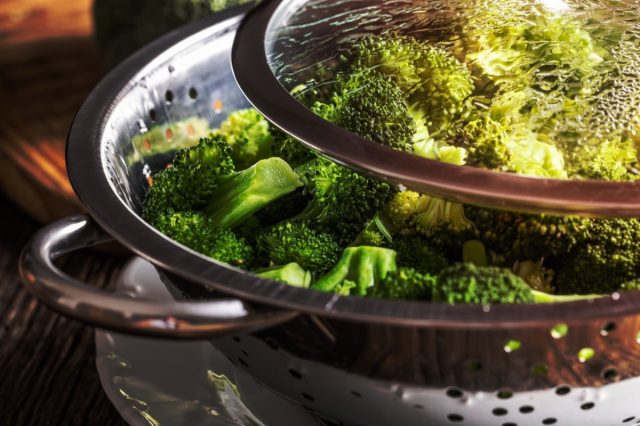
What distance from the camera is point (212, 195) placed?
1.49 metres

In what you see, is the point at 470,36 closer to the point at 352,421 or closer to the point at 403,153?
the point at 403,153

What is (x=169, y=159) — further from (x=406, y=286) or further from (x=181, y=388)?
(x=406, y=286)

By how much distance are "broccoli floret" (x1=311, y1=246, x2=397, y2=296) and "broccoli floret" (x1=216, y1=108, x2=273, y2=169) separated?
0.44 m

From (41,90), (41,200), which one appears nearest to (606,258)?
(41,200)

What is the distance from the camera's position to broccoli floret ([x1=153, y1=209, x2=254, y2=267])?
1.33m

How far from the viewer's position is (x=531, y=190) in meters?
1.06

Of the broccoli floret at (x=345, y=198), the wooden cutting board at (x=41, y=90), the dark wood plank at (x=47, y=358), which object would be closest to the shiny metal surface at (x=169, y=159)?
the broccoli floret at (x=345, y=198)

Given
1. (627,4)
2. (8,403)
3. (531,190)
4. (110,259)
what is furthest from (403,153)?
(110,259)

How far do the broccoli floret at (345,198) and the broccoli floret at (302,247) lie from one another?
0.10 feet

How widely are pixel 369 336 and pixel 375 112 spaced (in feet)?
1.26

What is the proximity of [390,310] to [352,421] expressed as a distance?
33 cm

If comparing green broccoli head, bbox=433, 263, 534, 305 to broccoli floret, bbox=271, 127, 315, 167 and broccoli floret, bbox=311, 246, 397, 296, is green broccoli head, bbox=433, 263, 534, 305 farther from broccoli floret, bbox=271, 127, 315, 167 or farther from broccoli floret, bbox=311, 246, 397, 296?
broccoli floret, bbox=271, 127, 315, 167

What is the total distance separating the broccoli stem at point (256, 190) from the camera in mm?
1424

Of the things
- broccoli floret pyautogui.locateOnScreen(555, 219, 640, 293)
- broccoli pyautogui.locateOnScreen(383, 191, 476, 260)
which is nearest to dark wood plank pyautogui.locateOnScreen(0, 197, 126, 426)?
broccoli pyautogui.locateOnScreen(383, 191, 476, 260)
